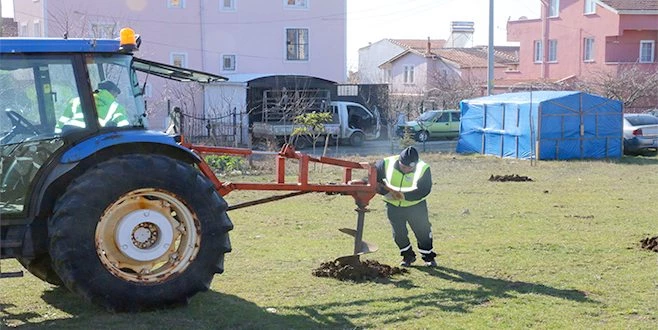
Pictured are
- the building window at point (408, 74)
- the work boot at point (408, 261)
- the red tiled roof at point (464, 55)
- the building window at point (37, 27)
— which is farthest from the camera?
the building window at point (408, 74)

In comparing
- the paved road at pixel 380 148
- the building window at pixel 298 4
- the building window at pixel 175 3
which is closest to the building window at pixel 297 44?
the building window at pixel 298 4

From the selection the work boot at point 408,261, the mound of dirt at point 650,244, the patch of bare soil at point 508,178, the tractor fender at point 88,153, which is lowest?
the patch of bare soil at point 508,178

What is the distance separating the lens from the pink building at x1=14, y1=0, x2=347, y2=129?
41000 mm

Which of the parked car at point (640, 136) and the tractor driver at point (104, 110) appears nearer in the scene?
the tractor driver at point (104, 110)

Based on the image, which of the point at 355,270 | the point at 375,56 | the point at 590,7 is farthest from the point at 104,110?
the point at 375,56

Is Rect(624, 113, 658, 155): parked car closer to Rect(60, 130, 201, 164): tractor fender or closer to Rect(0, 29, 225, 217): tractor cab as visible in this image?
Rect(60, 130, 201, 164): tractor fender

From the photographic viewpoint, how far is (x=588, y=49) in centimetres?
4988

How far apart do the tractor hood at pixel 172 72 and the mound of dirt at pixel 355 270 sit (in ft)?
8.12

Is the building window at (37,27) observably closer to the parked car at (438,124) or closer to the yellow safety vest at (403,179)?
the parked car at (438,124)

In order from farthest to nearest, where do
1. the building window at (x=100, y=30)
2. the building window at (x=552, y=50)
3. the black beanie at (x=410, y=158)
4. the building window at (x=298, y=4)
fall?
1. the building window at (x=552, y=50)
2. the building window at (x=298, y=4)
3. the building window at (x=100, y=30)
4. the black beanie at (x=410, y=158)

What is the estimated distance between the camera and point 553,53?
173 feet

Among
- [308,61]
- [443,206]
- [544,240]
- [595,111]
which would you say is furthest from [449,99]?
[544,240]

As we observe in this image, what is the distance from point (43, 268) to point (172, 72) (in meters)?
2.26

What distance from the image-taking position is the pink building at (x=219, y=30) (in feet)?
135
